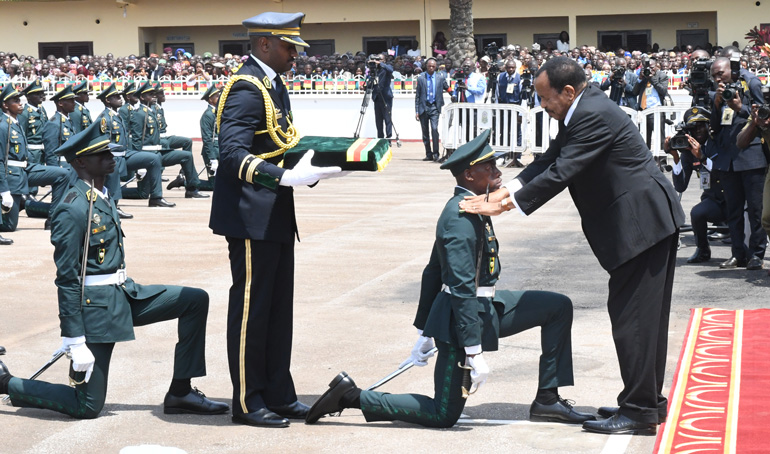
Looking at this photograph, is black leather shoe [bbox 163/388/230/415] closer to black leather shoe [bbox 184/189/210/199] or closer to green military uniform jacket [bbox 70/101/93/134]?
green military uniform jacket [bbox 70/101/93/134]

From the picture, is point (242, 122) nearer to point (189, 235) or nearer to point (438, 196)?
point (189, 235)

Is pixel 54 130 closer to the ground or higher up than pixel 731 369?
higher up

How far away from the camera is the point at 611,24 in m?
41.4

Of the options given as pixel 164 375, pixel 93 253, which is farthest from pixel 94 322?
pixel 164 375

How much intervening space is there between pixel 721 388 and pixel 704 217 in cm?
483

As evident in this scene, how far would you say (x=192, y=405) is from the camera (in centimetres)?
614

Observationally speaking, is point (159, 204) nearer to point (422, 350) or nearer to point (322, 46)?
point (422, 350)

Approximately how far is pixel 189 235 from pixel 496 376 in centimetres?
721

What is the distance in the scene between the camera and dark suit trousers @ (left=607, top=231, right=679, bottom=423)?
18.5ft

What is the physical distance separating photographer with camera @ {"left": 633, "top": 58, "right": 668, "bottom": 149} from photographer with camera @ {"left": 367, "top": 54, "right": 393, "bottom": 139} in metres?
6.29

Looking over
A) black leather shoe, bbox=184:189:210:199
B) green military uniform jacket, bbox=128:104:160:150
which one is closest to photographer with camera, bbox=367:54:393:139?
black leather shoe, bbox=184:189:210:199

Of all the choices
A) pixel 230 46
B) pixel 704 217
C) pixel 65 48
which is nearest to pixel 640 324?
pixel 704 217

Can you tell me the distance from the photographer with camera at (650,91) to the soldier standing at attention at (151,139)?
27.0ft

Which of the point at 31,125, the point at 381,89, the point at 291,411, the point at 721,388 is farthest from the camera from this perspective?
the point at 381,89
